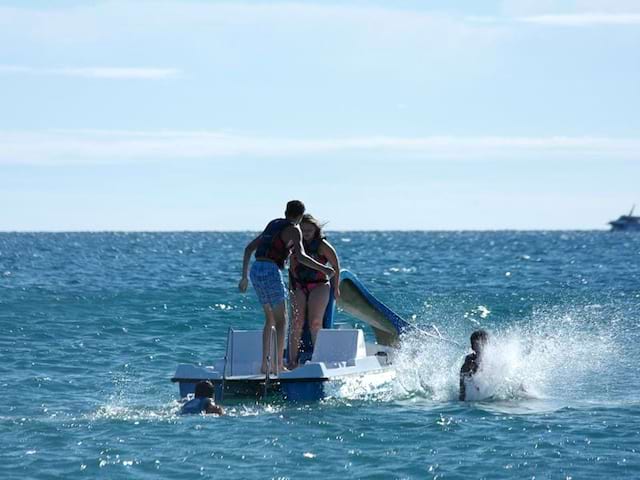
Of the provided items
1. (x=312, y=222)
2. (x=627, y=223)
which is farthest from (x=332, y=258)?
(x=627, y=223)

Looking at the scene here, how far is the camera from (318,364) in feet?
44.5

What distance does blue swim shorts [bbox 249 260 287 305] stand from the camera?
13711mm

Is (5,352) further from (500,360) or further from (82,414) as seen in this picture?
(500,360)

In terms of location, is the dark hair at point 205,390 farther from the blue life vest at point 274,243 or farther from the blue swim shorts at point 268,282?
the blue life vest at point 274,243

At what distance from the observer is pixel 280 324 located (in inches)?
545

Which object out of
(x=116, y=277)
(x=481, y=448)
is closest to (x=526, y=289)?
(x=116, y=277)

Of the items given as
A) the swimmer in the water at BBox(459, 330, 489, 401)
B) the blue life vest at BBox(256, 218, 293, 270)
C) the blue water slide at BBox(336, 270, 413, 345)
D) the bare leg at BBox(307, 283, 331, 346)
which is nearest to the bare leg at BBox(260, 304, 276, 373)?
the blue life vest at BBox(256, 218, 293, 270)

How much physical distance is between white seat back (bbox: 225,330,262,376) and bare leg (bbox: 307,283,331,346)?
0.62 metres

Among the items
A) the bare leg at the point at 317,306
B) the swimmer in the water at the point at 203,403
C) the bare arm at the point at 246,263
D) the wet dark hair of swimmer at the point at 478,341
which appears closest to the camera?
the swimmer in the water at the point at 203,403

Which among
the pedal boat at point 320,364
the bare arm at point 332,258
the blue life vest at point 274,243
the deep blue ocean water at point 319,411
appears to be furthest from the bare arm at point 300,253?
the deep blue ocean water at point 319,411

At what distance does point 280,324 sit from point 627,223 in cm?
16219

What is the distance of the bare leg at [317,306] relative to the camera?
14.8 metres

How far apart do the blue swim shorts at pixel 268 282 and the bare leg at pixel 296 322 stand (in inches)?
41.4

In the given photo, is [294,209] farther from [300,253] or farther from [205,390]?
[205,390]
